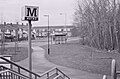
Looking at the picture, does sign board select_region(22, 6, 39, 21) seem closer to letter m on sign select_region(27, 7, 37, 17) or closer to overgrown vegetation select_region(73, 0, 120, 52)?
letter m on sign select_region(27, 7, 37, 17)

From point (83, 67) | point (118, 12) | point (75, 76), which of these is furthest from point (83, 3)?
point (75, 76)

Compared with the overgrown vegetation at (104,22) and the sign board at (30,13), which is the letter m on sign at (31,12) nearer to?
the sign board at (30,13)

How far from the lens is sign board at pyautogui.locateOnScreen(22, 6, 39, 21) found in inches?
281

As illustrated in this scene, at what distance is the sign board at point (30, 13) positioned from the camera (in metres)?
7.14

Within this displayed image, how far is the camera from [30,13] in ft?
23.5

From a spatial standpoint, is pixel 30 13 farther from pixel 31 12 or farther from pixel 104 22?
pixel 104 22

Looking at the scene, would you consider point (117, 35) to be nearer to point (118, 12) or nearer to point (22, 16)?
point (118, 12)

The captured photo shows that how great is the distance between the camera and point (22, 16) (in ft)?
Result: 23.7

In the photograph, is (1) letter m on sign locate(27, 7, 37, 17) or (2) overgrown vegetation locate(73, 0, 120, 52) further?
(2) overgrown vegetation locate(73, 0, 120, 52)

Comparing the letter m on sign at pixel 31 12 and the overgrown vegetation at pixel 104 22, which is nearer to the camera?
the letter m on sign at pixel 31 12

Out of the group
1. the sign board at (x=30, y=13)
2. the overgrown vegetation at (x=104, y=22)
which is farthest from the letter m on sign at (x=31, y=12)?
the overgrown vegetation at (x=104, y=22)

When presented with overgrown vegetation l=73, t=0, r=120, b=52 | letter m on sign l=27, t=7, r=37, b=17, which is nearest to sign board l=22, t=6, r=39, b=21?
letter m on sign l=27, t=7, r=37, b=17

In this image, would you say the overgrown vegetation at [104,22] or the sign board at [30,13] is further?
the overgrown vegetation at [104,22]

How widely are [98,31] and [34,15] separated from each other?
1118 inches
